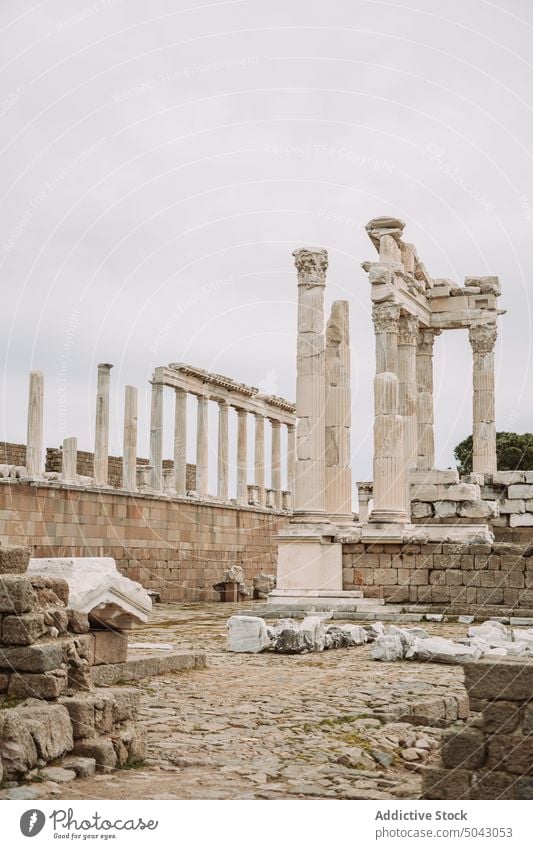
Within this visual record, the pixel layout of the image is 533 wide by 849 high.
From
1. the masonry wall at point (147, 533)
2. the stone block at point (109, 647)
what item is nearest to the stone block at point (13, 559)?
the stone block at point (109, 647)

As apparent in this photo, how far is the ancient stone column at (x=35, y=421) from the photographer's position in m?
25.4

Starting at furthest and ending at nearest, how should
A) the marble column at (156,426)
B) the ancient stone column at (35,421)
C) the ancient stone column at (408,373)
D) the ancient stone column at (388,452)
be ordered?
the marble column at (156,426), the ancient stone column at (35,421), the ancient stone column at (408,373), the ancient stone column at (388,452)

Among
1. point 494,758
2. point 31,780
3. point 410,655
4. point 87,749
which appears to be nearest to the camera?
point 494,758

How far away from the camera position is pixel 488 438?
2577cm

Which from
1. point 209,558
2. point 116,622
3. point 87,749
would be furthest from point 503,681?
point 209,558

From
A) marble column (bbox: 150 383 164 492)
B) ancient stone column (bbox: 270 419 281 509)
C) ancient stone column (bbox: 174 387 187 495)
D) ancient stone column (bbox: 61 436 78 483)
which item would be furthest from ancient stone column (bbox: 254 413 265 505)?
ancient stone column (bbox: 61 436 78 483)

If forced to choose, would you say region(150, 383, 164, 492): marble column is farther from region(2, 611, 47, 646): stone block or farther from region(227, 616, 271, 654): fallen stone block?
region(2, 611, 47, 646): stone block

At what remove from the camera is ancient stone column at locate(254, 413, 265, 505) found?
139ft

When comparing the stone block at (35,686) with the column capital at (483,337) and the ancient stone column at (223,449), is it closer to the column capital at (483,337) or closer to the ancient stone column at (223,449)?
the column capital at (483,337)

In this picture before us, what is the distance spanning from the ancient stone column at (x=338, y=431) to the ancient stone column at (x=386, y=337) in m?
1.06

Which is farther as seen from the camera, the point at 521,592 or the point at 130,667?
the point at 521,592

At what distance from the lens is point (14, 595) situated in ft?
21.8
